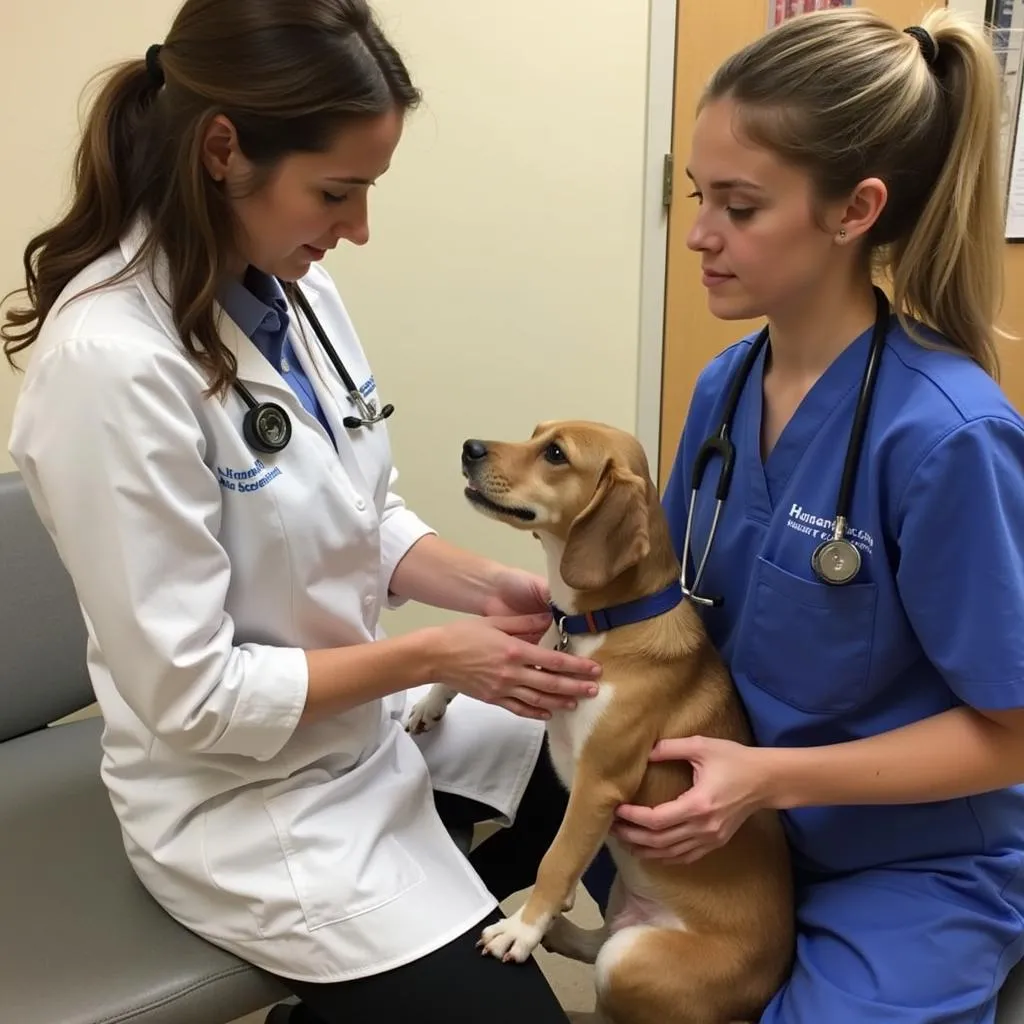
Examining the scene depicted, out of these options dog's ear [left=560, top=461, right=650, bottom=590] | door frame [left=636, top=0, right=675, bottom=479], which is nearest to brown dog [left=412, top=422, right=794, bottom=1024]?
dog's ear [left=560, top=461, right=650, bottom=590]

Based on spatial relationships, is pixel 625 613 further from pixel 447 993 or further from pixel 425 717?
pixel 447 993

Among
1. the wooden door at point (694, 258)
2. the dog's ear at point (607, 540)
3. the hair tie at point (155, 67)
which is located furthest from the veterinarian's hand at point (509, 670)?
the wooden door at point (694, 258)

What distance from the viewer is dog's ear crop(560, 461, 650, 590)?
125 cm

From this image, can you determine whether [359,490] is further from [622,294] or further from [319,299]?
[622,294]

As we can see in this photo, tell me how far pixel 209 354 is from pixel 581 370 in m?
1.61

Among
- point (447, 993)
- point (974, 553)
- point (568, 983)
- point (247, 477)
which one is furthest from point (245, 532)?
point (568, 983)

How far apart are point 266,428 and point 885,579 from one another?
72 centimetres

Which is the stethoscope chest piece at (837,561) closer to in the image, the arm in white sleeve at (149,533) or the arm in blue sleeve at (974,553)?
the arm in blue sleeve at (974,553)

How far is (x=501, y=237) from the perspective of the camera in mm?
2443

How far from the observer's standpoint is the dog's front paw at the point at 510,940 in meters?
1.14

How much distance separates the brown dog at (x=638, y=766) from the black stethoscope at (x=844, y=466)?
0.07m

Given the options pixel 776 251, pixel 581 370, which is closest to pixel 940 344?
pixel 776 251

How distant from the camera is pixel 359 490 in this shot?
4.03ft

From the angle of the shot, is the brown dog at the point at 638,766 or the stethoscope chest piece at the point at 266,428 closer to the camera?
the stethoscope chest piece at the point at 266,428
